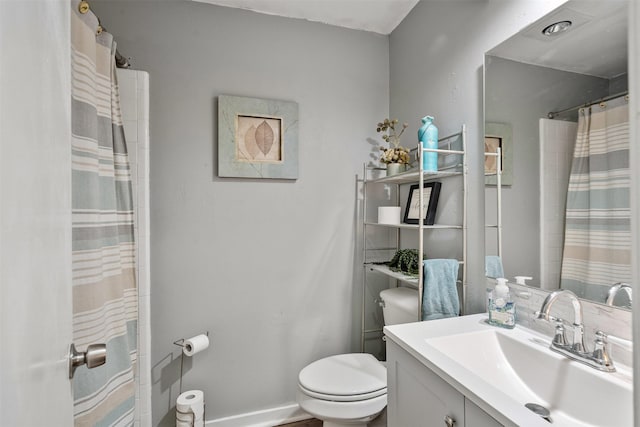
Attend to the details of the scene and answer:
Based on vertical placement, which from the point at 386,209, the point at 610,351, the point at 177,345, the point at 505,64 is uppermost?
the point at 505,64

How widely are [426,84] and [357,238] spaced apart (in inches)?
39.4

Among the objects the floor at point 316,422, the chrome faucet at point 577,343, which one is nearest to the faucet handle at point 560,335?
the chrome faucet at point 577,343

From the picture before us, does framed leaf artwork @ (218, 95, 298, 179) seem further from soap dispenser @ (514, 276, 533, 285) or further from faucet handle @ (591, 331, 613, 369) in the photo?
faucet handle @ (591, 331, 613, 369)

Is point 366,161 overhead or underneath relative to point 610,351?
overhead

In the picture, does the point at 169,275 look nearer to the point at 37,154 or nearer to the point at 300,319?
the point at 300,319

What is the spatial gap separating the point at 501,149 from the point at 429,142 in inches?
13.2

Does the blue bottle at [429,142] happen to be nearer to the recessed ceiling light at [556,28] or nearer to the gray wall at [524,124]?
the gray wall at [524,124]

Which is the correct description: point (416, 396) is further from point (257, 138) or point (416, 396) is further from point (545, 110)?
point (257, 138)

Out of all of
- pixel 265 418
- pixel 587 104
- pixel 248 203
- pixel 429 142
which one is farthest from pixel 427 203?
pixel 265 418

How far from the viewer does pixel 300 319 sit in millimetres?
1884

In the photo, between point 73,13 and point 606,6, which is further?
point 73,13

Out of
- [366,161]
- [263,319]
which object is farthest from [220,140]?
[263,319]

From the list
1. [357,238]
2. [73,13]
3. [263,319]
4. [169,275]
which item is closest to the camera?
[73,13]

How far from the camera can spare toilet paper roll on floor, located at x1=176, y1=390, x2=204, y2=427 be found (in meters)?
1.52
